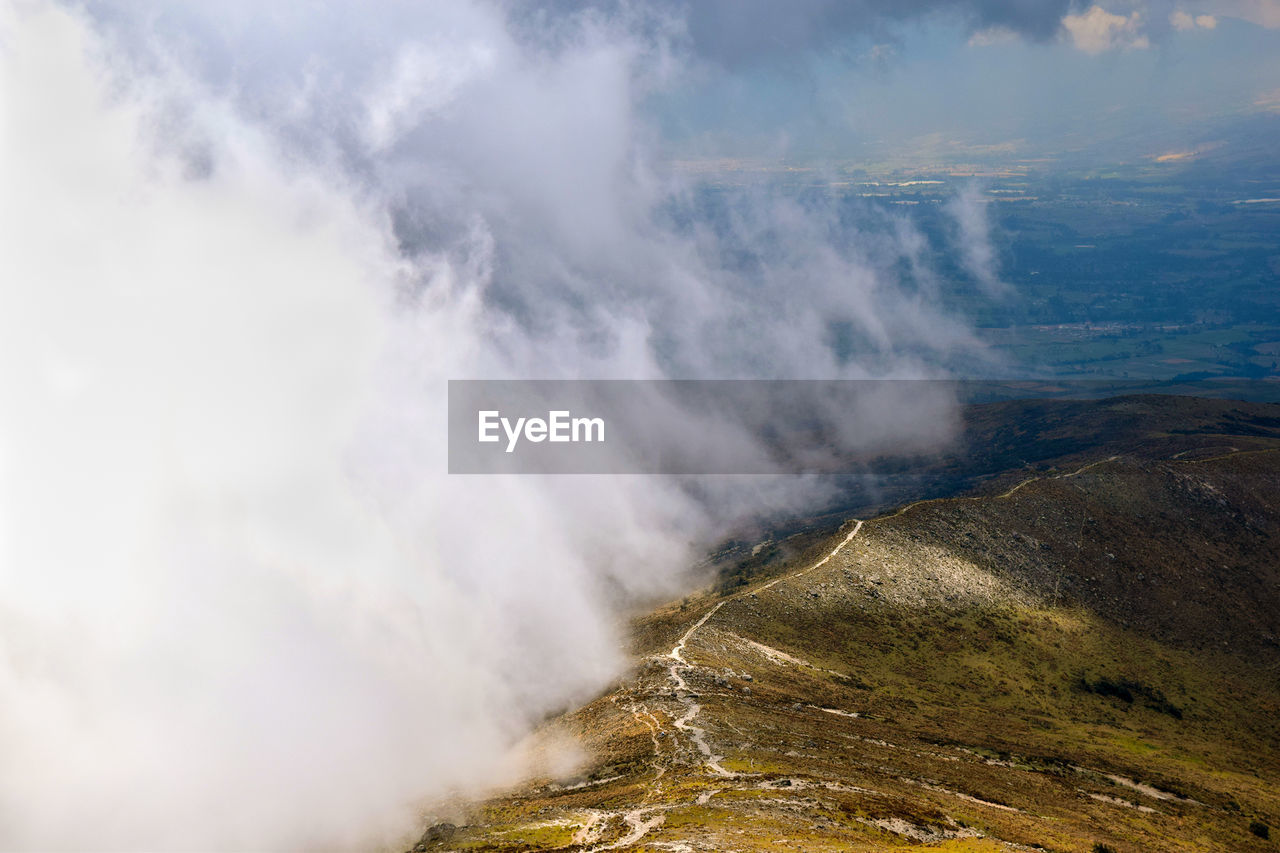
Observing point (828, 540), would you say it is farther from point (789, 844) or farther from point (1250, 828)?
point (789, 844)

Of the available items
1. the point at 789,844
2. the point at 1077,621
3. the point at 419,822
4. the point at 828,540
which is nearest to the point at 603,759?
the point at 419,822

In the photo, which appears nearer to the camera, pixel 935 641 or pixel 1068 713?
pixel 1068 713

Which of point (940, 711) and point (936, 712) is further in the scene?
point (940, 711)
